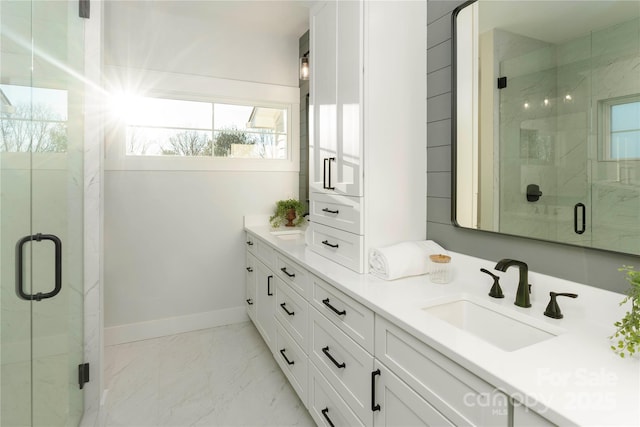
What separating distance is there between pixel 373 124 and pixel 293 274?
3.08 ft

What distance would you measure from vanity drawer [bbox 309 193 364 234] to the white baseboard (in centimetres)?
154

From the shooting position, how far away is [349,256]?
173 centimetres

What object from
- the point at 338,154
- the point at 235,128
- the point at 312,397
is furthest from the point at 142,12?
the point at 312,397

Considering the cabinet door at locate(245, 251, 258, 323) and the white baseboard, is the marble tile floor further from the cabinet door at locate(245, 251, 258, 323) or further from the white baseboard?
the cabinet door at locate(245, 251, 258, 323)

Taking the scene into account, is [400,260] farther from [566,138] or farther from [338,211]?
[566,138]

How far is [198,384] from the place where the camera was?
2240 millimetres

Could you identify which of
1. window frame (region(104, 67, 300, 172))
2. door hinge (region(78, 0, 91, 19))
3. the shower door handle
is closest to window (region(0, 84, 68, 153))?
the shower door handle

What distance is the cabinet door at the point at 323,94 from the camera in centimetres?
185

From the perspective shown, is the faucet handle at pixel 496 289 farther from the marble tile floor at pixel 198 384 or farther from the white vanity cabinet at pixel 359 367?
the marble tile floor at pixel 198 384

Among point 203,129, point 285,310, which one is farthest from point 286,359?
point 203,129

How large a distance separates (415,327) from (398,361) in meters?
0.17

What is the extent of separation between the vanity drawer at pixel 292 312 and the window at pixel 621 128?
1385mm

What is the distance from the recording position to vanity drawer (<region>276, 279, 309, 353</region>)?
72.4 inches

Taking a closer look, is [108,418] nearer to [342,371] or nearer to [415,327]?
[342,371]
